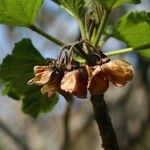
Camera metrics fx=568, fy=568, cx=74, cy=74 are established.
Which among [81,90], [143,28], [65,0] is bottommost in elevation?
[143,28]

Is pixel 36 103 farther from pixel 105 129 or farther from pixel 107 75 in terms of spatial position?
pixel 107 75

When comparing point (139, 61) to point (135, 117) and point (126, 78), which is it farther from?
point (126, 78)

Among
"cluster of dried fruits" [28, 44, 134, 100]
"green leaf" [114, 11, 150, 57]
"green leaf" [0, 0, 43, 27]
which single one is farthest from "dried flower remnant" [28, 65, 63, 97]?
"green leaf" [114, 11, 150, 57]

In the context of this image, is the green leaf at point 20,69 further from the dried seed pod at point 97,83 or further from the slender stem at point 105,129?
the dried seed pod at point 97,83

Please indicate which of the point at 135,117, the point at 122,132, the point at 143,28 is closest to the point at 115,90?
the point at 135,117

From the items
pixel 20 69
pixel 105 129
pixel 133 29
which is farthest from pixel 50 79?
pixel 133 29

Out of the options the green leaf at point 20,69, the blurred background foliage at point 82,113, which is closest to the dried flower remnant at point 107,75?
the green leaf at point 20,69

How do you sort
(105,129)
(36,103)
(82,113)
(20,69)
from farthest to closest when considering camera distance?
(82,113)
(36,103)
(20,69)
(105,129)
